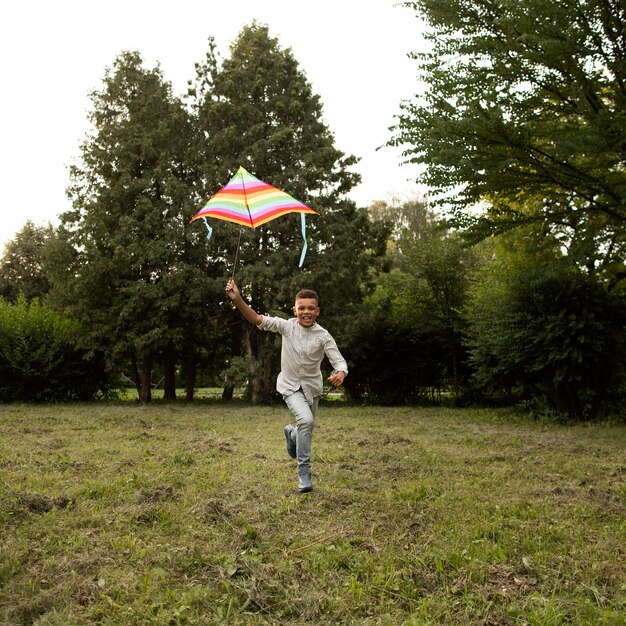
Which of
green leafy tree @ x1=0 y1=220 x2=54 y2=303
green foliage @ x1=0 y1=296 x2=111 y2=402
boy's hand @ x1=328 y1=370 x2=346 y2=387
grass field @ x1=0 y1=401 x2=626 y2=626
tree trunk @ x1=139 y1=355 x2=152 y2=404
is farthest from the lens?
green leafy tree @ x1=0 y1=220 x2=54 y2=303

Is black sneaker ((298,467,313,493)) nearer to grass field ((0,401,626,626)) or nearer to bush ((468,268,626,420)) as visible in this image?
grass field ((0,401,626,626))

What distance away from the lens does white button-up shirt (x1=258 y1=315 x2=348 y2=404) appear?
18.6 ft

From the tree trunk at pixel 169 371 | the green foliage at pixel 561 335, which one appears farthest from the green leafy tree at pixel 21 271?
the green foliage at pixel 561 335

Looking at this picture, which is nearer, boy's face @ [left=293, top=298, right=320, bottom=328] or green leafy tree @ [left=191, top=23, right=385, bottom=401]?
boy's face @ [left=293, top=298, right=320, bottom=328]

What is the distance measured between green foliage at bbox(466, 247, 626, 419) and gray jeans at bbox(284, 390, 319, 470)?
25.5 feet

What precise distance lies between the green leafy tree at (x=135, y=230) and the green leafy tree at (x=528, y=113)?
30.9 feet

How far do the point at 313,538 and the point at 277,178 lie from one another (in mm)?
15114

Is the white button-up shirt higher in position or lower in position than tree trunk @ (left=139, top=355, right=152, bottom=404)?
higher

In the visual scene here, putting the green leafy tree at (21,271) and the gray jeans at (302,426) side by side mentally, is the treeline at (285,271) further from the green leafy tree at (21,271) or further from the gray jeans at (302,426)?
the green leafy tree at (21,271)

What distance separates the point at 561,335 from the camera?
41.8 ft

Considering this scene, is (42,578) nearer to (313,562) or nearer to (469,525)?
(313,562)

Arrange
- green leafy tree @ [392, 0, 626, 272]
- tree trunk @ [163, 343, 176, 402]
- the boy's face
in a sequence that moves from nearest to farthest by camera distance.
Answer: the boy's face
green leafy tree @ [392, 0, 626, 272]
tree trunk @ [163, 343, 176, 402]

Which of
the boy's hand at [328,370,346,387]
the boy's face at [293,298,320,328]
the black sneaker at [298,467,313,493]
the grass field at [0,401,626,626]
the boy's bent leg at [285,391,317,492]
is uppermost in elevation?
the boy's face at [293,298,320,328]

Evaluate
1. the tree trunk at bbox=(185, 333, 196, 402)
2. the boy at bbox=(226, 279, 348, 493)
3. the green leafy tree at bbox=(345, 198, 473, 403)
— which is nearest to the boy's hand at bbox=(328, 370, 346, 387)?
the boy at bbox=(226, 279, 348, 493)
